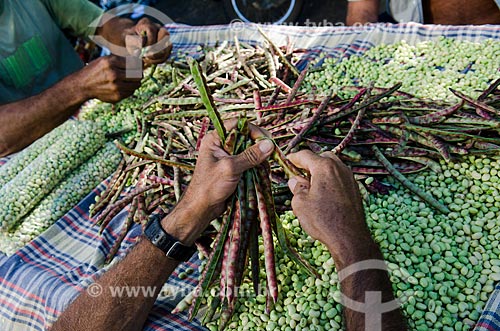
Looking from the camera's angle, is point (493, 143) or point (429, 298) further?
point (493, 143)

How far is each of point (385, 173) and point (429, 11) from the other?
2335 mm

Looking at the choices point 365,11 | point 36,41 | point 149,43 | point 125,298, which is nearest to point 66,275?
point 125,298

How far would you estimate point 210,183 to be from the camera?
4.70ft

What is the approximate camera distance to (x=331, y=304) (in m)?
1.43

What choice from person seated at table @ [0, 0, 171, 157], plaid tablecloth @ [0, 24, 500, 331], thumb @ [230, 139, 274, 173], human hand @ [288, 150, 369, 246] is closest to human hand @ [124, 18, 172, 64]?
person seated at table @ [0, 0, 171, 157]

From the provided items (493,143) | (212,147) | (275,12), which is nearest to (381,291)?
(212,147)

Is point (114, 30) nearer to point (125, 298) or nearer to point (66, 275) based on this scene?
point (66, 275)

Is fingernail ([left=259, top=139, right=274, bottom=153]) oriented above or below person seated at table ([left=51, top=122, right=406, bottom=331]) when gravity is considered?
above

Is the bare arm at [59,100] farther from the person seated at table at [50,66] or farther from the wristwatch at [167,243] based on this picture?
the wristwatch at [167,243]

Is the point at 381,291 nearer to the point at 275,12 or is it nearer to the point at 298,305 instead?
the point at 298,305

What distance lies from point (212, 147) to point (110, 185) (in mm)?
1029

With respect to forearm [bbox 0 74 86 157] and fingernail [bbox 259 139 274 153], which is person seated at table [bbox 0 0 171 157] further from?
fingernail [bbox 259 139 274 153]

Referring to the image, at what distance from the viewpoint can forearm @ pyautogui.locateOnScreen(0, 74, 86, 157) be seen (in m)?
2.49

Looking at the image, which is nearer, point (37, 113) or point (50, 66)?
point (37, 113)
